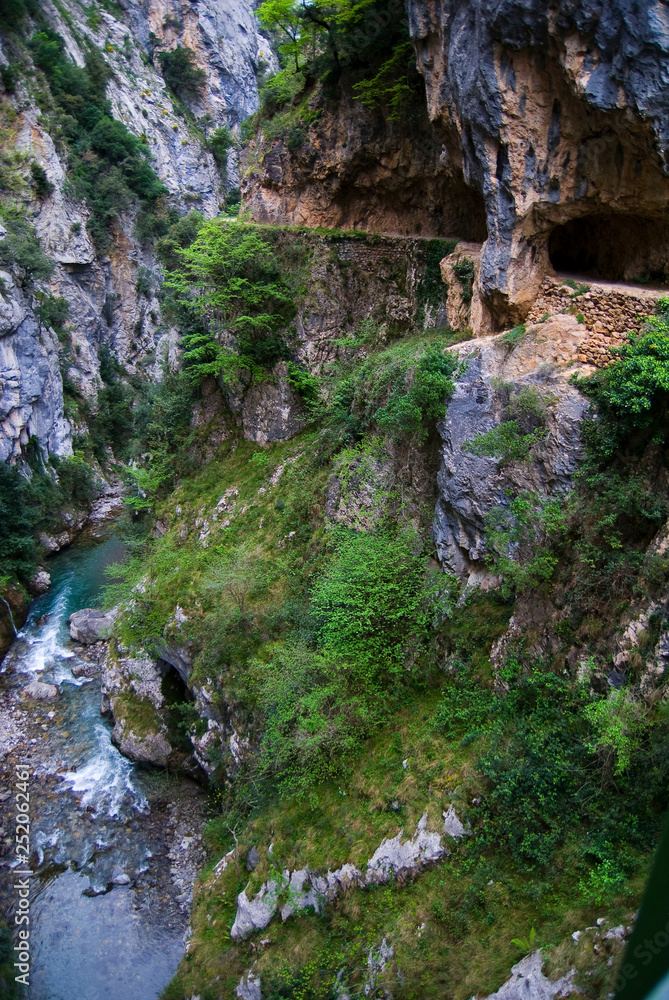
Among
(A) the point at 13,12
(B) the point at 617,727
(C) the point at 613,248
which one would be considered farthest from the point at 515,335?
(A) the point at 13,12

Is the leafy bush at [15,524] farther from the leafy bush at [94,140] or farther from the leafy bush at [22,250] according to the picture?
the leafy bush at [94,140]

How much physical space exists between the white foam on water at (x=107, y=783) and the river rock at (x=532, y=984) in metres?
9.78

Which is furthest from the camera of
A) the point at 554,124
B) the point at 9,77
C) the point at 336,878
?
the point at 9,77

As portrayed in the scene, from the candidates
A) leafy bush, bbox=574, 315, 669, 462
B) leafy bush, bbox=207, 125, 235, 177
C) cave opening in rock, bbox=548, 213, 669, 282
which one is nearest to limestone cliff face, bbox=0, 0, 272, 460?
leafy bush, bbox=207, 125, 235, 177

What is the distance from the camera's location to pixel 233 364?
16750 mm

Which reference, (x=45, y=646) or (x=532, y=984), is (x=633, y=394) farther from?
(x=45, y=646)

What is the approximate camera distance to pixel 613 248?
400 inches

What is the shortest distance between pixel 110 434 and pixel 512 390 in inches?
1107

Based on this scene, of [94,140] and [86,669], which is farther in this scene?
[94,140]

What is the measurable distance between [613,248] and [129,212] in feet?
115

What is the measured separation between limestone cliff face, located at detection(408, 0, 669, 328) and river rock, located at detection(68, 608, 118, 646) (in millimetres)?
15153

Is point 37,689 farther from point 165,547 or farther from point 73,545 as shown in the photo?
point 73,545

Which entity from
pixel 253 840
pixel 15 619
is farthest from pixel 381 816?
pixel 15 619

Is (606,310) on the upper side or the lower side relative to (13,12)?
lower
